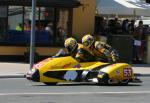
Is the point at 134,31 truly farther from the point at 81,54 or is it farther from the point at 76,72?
the point at 76,72

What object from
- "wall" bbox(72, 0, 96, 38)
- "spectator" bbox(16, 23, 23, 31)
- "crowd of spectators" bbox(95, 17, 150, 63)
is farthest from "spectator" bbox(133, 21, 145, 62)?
"spectator" bbox(16, 23, 23, 31)

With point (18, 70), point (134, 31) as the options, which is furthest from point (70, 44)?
point (134, 31)

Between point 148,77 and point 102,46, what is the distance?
17.8 feet

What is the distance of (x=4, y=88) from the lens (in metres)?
17.4

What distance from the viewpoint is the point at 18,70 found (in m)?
24.1

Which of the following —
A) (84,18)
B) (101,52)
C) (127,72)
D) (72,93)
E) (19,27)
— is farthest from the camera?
(84,18)

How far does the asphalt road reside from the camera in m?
14.1

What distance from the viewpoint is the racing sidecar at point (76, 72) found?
1781 cm

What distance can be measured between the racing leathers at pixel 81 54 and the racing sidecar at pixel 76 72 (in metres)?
0.12

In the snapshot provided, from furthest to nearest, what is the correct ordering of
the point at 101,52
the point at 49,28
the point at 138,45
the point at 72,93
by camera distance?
the point at 138,45, the point at 49,28, the point at 101,52, the point at 72,93

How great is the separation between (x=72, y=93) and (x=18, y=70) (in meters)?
8.71

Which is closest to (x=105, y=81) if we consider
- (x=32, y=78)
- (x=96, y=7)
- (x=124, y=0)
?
(x=32, y=78)

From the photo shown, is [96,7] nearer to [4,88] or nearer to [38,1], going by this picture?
[38,1]

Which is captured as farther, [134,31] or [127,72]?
[134,31]
